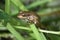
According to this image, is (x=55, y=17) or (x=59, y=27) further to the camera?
(x=55, y=17)

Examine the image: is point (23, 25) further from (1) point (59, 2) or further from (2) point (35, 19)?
(1) point (59, 2)

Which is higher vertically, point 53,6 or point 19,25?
point 53,6

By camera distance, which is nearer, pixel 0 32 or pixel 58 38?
pixel 58 38

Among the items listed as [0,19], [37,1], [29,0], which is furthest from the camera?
[29,0]

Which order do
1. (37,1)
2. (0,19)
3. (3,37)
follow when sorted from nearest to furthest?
(0,19) < (3,37) < (37,1)

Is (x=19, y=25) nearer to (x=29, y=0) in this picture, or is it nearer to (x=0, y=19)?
(x=0, y=19)

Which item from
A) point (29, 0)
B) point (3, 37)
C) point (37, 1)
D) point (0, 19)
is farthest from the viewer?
point (29, 0)

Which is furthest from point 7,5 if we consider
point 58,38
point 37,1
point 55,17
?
point 55,17

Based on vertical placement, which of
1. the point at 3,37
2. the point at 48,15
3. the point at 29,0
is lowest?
the point at 3,37

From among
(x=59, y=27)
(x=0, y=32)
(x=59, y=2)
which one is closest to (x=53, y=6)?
(x=59, y=2)

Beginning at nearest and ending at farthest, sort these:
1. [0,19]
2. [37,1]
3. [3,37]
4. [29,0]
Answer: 1. [0,19]
2. [3,37]
3. [37,1]
4. [29,0]
